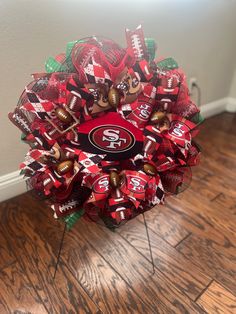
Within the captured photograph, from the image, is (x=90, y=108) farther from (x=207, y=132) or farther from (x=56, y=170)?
(x=207, y=132)

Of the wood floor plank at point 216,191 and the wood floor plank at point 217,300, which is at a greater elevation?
the wood floor plank at point 217,300

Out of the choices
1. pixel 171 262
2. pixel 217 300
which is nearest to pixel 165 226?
pixel 171 262

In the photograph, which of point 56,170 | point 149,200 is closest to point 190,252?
point 149,200

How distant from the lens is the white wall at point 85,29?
1015 mm

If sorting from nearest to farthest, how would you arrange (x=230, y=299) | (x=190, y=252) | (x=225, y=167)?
1. (x=230, y=299)
2. (x=190, y=252)
3. (x=225, y=167)

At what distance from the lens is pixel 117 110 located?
672 millimetres

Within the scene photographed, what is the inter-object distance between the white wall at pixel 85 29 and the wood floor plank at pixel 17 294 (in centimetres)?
48

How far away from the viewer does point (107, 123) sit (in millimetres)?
668

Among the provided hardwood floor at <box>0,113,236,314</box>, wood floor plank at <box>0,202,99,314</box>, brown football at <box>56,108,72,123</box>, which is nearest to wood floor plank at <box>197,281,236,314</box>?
hardwood floor at <box>0,113,236,314</box>

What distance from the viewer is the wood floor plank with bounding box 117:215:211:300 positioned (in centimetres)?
92

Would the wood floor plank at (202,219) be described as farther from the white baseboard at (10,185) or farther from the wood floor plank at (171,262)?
the white baseboard at (10,185)

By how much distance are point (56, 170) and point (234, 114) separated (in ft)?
6.51

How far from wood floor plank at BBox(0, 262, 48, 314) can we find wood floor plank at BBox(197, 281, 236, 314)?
53 cm

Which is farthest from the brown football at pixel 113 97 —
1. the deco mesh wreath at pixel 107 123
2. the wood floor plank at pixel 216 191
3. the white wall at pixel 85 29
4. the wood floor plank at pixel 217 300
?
the wood floor plank at pixel 216 191
